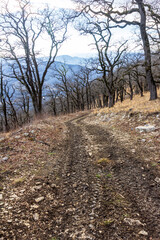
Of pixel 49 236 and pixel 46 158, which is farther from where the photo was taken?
pixel 46 158

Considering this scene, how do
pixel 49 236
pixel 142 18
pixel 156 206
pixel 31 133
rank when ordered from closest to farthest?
pixel 49 236
pixel 156 206
pixel 31 133
pixel 142 18

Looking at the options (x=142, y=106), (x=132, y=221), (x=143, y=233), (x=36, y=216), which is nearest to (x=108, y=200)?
(x=132, y=221)

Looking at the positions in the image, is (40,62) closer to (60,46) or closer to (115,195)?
(60,46)

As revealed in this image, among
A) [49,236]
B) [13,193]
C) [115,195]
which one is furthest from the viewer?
[13,193]

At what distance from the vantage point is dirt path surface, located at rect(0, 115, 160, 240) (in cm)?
222

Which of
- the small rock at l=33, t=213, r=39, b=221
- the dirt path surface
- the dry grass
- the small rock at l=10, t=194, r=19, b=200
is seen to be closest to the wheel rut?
the dirt path surface

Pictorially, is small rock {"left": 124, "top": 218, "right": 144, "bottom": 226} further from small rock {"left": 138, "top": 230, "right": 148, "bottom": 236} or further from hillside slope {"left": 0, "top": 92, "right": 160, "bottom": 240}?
small rock {"left": 138, "top": 230, "right": 148, "bottom": 236}

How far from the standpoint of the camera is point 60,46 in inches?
601

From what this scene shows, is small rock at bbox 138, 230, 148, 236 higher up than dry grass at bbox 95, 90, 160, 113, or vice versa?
dry grass at bbox 95, 90, 160, 113

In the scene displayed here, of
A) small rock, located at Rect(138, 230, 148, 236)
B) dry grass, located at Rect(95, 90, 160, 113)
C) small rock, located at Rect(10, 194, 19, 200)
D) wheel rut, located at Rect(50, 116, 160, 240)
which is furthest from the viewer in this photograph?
dry grass, located at Rect(95, 90, 160, 113)

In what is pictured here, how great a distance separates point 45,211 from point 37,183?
1080mm

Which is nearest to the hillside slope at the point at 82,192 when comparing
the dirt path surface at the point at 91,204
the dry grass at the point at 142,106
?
the dirt path surface at the point at 91,204

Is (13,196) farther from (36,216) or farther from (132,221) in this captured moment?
(132,221)

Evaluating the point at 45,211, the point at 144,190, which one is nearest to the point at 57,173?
the point at 45,211
